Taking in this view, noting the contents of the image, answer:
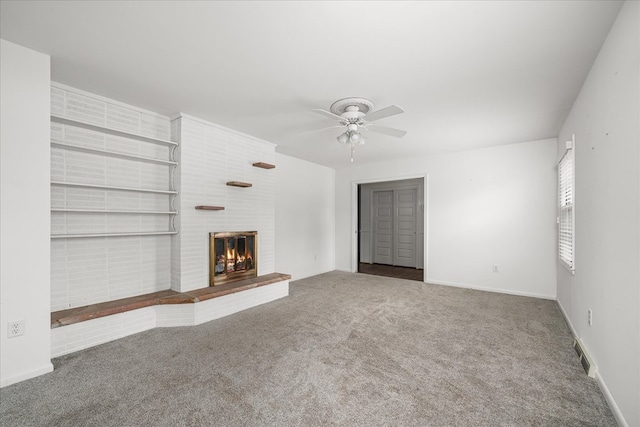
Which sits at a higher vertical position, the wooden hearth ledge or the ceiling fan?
the ceiling fan

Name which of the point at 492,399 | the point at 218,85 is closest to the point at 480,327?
A: the point at 492,399

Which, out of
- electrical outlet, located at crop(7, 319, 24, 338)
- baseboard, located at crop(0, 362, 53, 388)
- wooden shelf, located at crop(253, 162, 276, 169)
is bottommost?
baseboard, located at crop(0, 362, 53, 388)

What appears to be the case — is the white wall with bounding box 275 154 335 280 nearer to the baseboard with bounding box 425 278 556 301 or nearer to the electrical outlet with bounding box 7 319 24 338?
the baseboard with bounding box 425 278 556 301

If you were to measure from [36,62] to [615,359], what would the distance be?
14.9 feet

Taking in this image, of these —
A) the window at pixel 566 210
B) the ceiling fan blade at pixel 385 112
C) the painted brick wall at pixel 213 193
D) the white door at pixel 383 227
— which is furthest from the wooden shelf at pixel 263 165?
the white door at pixel 383 227

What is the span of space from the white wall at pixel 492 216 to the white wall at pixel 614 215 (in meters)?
2.02

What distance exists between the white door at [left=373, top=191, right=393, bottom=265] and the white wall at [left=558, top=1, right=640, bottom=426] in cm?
516

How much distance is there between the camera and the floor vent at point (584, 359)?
216 centimetres

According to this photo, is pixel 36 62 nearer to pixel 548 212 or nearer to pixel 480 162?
pixel 480 162

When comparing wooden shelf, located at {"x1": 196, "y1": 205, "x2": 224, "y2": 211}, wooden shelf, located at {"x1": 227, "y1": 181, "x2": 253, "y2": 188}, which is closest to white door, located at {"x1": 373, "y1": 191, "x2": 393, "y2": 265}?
wooden shelf, located at {"x1": 227, "y1": 181, "x2": 253, "y2": 188}

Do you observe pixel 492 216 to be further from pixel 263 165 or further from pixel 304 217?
pixel 263 165


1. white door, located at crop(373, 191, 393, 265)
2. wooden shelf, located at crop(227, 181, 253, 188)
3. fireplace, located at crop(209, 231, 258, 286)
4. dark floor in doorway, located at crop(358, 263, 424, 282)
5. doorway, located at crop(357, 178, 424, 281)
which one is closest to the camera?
fireplace, located at crop(209, 231, 258, 286)

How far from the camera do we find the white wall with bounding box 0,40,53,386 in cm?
206

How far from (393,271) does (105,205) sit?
568 centimetres
